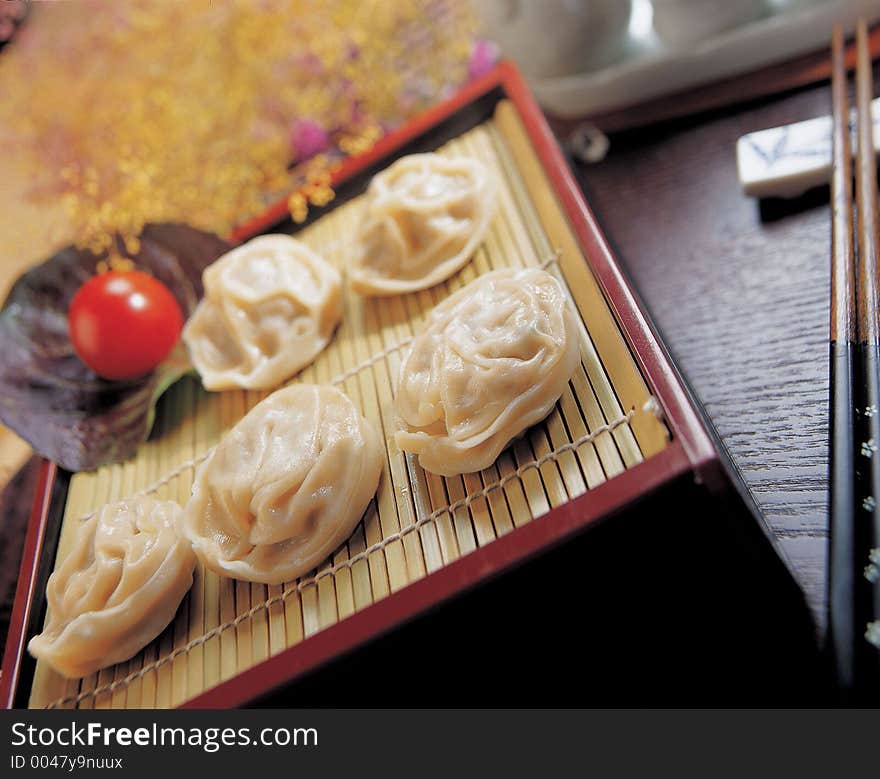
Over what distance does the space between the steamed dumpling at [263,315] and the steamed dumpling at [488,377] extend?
544mm

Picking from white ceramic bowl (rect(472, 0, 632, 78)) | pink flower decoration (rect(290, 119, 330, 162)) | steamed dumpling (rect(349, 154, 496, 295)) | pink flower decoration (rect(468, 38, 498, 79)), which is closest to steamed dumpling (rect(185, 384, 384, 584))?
steamed dumpling (rect(349, 154, 496, 295))

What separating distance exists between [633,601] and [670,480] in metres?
0.36

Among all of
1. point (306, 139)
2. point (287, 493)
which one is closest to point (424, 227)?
point (287, 493)

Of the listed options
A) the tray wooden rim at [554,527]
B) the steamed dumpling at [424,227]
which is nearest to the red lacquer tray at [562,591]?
the tray wooden rim at [554,527]

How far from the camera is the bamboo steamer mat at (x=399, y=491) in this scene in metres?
1.50

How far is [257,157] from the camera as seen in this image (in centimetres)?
320

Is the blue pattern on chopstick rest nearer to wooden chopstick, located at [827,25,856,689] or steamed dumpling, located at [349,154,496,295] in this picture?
wooden chopstick, located at [827,25,856,689]

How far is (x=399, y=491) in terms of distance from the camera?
1695 millimetres

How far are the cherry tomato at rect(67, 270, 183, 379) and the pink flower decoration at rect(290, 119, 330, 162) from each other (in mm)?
1179

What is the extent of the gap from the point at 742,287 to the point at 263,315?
4.25 ft

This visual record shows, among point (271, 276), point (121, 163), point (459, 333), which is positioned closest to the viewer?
point (459, 333)

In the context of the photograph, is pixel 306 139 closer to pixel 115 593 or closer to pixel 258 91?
pixel 258 91
